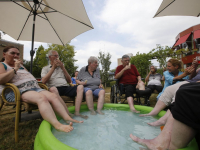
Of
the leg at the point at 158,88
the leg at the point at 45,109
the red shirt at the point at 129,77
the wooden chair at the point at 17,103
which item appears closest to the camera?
the leg at the point at 45,109

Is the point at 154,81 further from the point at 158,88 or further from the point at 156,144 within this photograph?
the point at 156,144

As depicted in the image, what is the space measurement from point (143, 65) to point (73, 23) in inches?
320

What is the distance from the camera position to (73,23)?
11.8 ft

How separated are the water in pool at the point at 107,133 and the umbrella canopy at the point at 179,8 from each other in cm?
334

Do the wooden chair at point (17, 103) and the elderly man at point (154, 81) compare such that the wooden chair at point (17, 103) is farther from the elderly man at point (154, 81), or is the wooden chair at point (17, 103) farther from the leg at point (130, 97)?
the elderly man at point (154, 81)

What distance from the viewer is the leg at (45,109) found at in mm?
1564

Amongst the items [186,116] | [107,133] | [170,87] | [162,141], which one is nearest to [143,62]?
[170,87]

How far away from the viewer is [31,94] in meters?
1.79

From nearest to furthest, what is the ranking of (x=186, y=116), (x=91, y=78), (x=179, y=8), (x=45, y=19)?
1. (x=186, y=116)
2. (x=91, y=78)
3. (x=179, y=8)
4. (x=45, y=19)

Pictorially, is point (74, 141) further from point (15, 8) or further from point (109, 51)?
point (109, 51)

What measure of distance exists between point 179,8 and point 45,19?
4092 mm

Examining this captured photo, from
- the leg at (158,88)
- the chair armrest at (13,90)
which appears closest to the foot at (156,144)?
the chair armrest at (13,90)

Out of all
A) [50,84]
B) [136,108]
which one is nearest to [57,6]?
[50,84]

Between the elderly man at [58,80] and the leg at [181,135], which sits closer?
the leg at [181,135]
